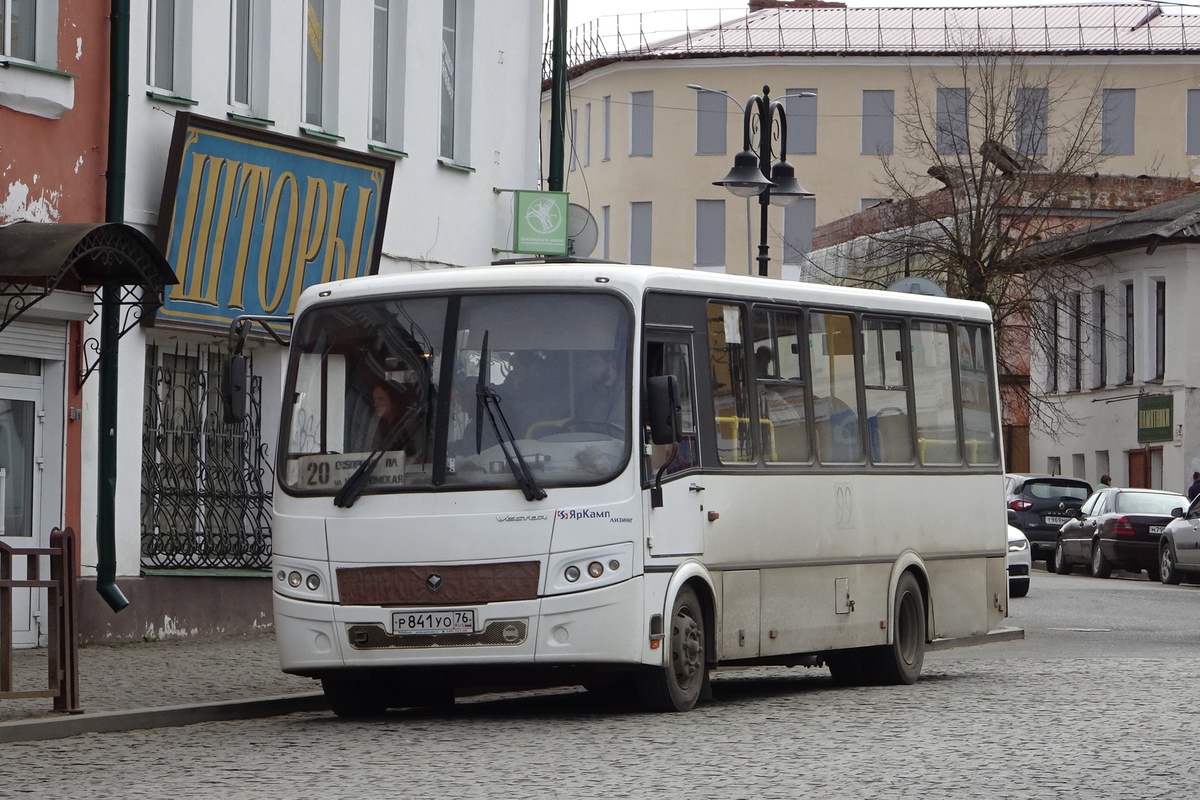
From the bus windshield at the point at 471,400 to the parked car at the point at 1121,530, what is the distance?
2722 centimetres

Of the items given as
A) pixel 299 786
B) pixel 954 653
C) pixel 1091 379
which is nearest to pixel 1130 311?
pixel 1091 379

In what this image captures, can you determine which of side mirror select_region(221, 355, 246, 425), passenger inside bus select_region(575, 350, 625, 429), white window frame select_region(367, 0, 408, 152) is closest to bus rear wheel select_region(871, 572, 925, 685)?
passenger inside bus select_region(575, 350, 625, 429)

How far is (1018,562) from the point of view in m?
33.2

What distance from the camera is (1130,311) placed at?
5859 cm

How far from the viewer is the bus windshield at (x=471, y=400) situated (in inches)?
564

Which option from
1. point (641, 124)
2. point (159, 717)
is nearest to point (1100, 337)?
point (641, 124)

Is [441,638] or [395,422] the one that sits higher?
[395,422]

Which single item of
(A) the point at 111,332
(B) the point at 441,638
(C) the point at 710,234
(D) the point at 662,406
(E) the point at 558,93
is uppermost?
(C) the point at 710,234

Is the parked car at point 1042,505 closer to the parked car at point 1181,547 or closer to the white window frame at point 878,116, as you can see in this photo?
the parked car at point 1181,547

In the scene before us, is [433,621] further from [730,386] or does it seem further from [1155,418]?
[1155,418]

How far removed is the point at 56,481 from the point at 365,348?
18.9ft

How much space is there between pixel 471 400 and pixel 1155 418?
44.2 meters

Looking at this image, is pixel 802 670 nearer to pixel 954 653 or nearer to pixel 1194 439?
pixel 954 653

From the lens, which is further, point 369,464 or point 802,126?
point 802,126
